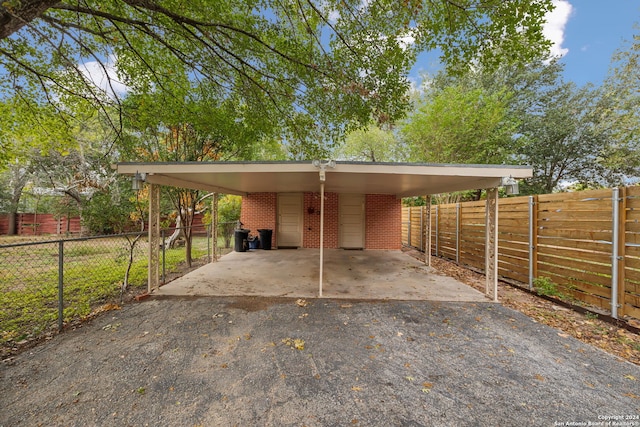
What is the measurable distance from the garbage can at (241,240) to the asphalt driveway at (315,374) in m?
5.21

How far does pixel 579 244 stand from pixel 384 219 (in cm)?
587

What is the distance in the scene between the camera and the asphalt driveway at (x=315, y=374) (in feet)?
6.05

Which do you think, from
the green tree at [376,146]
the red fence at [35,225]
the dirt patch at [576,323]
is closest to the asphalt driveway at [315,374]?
the dirt patch at [576,323]

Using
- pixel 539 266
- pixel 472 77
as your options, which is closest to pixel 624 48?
pixel 472 77

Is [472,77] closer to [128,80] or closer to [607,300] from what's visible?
[607,300]

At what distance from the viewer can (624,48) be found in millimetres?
8227

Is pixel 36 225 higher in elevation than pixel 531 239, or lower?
lower

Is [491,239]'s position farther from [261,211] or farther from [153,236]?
[261,211]

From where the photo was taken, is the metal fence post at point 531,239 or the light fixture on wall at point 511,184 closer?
the light fixture on wall at point 511,184

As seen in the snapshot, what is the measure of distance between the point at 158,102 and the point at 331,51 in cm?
416

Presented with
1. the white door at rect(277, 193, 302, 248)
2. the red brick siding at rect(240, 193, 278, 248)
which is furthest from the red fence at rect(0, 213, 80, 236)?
the white door at rect(277, 193, 302, 248)

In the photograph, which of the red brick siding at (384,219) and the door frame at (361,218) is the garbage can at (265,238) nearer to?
the door frame at (361,218)

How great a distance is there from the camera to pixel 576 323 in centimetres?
335

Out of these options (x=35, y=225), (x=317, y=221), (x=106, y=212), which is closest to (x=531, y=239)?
(x=317, y=221)
